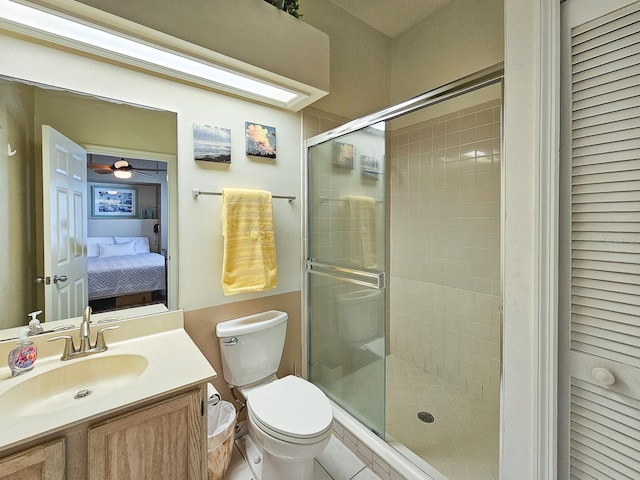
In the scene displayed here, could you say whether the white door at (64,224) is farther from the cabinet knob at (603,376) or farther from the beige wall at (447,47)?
the beige wall at (447,47)

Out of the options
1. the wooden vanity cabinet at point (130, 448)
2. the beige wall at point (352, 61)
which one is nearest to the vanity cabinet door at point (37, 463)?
the wooden vanity cabinet at point (130, 448)

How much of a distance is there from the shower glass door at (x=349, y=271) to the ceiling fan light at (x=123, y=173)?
1031 mm

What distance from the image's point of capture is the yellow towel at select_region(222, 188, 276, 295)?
62.1 inches

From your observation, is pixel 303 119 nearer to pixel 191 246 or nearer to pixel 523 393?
pixel 191 246

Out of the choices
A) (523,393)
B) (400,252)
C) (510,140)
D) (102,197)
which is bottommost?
(523,393)

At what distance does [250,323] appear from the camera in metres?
1.69

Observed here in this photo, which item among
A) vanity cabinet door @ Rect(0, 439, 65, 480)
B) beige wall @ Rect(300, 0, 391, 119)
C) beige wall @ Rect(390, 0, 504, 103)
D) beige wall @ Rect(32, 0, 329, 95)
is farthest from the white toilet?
beige wall @ Rect(390, 0, 504, 103)

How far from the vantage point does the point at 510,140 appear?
0.88 meters

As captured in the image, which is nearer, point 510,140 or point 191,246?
point 510,140

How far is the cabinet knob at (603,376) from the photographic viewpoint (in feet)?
2.30

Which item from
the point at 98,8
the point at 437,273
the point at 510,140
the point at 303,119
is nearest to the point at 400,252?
the point at 437,273

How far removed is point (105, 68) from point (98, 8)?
0.36 m

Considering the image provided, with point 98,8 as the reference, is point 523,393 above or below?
below

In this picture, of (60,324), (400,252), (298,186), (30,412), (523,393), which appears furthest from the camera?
(400,252)
